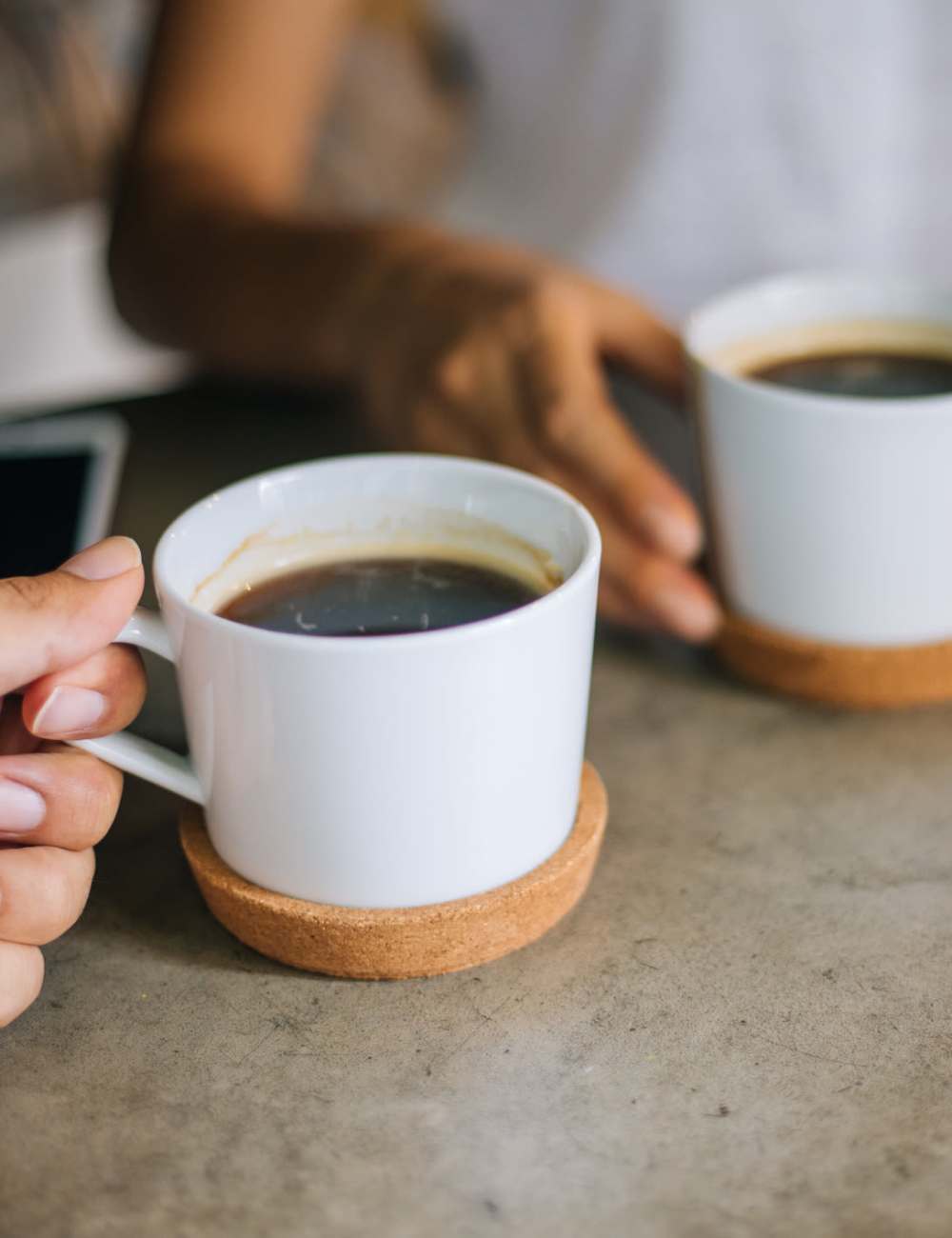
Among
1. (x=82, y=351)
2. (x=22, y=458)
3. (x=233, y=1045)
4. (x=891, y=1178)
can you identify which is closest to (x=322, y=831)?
(x=233, y=1045)

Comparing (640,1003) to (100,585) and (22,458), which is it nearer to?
(100,585)

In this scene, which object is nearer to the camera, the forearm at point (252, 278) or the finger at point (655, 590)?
the finger at point (655, 590)

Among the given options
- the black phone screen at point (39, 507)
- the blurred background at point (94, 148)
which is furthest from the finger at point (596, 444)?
the blurred background at point (94, 148)

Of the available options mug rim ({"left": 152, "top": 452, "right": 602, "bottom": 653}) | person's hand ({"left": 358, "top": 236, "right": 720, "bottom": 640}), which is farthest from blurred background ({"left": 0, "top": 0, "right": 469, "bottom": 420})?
mug rim ({"left": 152, "top": 452, "right": 602, "bottom": 653})

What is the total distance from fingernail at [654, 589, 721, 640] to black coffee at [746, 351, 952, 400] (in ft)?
0.39

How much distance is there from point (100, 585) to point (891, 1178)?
1.02ft

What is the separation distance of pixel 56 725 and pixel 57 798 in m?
0.03

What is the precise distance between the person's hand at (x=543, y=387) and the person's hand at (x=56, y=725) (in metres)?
0.30

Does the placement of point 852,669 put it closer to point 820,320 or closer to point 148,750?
point 820,320

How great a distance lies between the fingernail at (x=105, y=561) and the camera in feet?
1.49

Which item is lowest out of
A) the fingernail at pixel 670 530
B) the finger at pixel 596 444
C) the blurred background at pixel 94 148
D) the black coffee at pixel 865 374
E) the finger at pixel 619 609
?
the blurred background at pixel 94 148

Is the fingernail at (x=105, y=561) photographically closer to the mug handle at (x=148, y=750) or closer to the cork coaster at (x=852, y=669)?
the mug handle at (x=148, y=750)

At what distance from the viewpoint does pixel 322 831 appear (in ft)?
1.49

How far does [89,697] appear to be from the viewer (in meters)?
0.46
